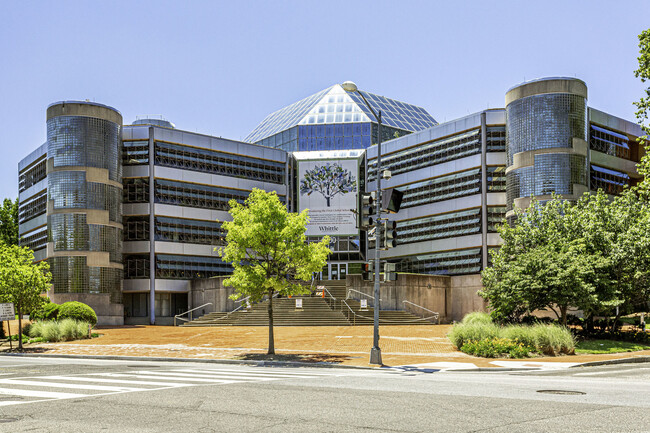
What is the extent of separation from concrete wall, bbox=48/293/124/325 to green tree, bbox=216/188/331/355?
1211 inches

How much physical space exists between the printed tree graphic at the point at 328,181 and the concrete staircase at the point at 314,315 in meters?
17.3

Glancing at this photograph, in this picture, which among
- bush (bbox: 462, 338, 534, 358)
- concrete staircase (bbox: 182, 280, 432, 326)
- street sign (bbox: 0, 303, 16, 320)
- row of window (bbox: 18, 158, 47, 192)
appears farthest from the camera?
row of window (bbox: 18, 158, 47, 192)

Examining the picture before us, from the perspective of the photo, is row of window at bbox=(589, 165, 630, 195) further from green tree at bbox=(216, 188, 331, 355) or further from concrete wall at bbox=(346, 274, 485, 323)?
green tree at bbox=(216, 188, 331, 355)

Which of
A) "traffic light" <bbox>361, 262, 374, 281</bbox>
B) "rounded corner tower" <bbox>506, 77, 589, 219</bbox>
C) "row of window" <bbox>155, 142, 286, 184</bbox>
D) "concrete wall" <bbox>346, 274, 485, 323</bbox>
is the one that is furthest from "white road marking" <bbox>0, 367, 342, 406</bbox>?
"row of window" <bbox>155, 142, 286, 184</bbox>

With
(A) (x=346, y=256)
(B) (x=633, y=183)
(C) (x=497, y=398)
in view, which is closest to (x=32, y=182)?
(A) (x=346, y=256)

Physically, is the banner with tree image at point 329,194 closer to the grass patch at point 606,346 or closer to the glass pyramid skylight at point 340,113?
the glass pyramid skylight at point 340,113

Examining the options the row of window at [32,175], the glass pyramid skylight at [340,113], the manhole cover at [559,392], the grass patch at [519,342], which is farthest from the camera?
the glass pyramid skylight at [340,113]

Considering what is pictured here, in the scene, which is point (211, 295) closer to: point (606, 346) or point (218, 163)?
point (218, 163)

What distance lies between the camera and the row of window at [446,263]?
52656 mm

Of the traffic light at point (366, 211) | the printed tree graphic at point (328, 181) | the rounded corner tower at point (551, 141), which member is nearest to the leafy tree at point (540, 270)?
the traffic light at point (366, 211)

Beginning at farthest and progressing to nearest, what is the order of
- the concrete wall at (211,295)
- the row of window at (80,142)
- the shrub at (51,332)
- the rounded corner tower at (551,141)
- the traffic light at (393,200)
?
1. the row of window at (80,142)
2. the concrete wall at (211,295)
3. the rounded corner tower at (551,141)
4. the shrub at (51,332)
5. the traffic light at (393,200)

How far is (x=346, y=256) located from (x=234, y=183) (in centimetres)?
1307

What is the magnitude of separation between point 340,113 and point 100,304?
3185 centimetres

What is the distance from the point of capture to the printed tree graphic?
62062 mm
